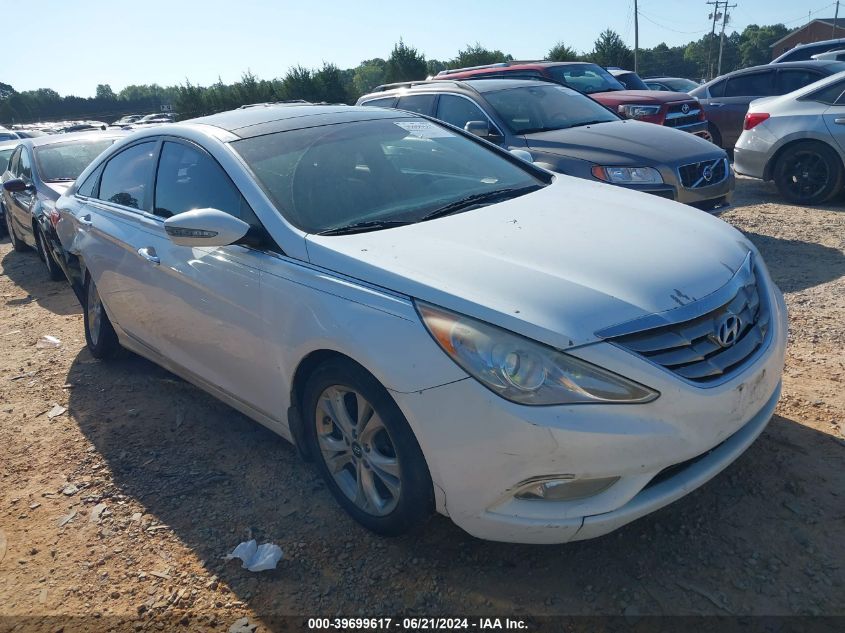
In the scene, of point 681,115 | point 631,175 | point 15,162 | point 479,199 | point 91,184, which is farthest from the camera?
point 681,115

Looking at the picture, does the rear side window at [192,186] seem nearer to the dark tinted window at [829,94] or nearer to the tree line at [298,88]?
the dark tinted window at [829,94]

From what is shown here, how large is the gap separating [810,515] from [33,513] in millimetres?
3432

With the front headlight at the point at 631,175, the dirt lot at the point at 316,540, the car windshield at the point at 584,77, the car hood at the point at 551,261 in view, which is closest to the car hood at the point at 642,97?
the car windshield at the point at 584,77

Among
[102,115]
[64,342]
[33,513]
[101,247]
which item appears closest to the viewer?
[33,513]

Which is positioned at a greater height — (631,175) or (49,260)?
(631,175)

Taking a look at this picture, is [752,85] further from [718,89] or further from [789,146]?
[789,146]

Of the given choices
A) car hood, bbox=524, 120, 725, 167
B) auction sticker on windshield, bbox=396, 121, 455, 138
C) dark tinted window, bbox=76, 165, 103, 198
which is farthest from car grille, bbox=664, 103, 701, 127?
dark tinted window, bbox=76, 165, 103, 198

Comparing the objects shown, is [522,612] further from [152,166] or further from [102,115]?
[102,115]

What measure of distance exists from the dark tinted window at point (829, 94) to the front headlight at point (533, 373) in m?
7.49

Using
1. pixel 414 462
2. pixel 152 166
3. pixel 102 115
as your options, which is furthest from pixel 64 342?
pixel 102 115

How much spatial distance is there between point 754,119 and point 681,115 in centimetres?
186

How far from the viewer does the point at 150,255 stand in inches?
152

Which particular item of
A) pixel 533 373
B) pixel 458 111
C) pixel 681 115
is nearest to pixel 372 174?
pixel 533 373

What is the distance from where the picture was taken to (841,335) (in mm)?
4312
